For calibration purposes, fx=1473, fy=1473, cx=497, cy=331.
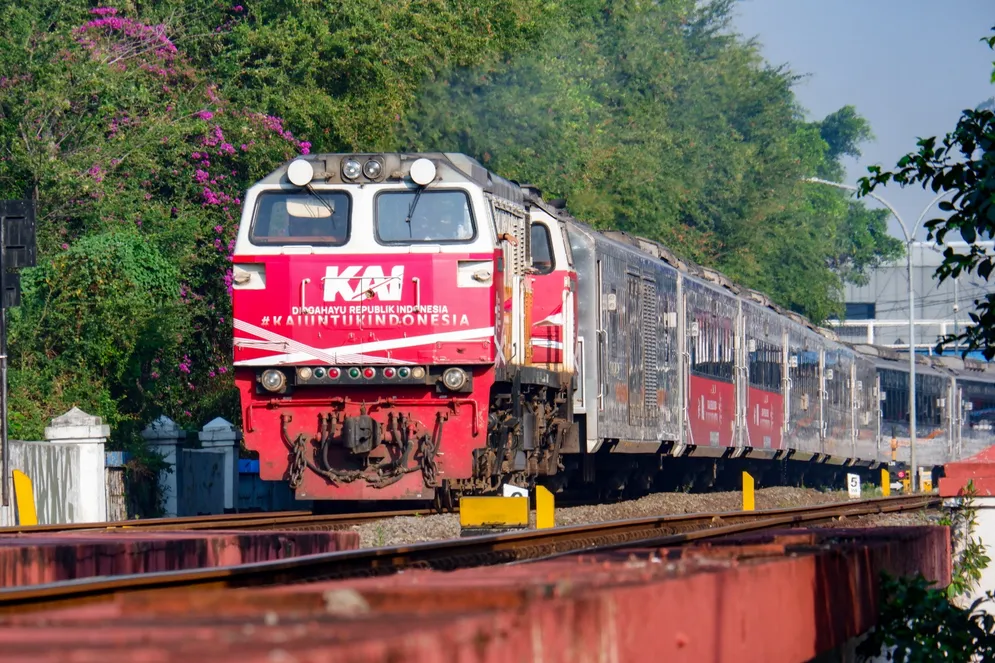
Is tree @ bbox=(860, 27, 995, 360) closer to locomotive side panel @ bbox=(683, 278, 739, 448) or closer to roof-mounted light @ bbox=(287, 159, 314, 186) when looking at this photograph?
roof-mounted light @ bbox=(287, 159, 314, 186)

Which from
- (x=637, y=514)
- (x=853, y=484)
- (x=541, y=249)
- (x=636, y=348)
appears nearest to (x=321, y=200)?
(x=541, y=249)

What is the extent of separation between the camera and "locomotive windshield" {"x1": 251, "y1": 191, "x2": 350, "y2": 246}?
13.6 m

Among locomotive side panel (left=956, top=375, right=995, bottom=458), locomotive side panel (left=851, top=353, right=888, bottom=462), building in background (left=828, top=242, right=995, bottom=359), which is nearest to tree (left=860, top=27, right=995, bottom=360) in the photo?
locomotive side panel (left=851, top=353, right=888, bottom=462)

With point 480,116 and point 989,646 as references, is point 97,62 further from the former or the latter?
point 989,646

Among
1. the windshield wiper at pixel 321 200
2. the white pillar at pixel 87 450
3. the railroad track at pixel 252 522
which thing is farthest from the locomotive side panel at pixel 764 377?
the windshield wiper at pixel 321 200

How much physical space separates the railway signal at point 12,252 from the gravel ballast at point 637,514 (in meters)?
4.47

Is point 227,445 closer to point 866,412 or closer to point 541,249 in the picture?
point 541,249

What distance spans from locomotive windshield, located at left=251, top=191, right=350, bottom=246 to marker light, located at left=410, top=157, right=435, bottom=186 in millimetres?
689

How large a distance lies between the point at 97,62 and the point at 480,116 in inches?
365

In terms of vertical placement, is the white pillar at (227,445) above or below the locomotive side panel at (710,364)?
below

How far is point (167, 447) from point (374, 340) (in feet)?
23.6

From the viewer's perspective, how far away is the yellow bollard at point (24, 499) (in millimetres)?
15047

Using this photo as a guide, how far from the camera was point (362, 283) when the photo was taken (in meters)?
13.4

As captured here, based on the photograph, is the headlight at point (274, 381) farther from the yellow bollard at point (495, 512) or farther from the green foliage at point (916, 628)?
the green foliage at point (916, 628)
